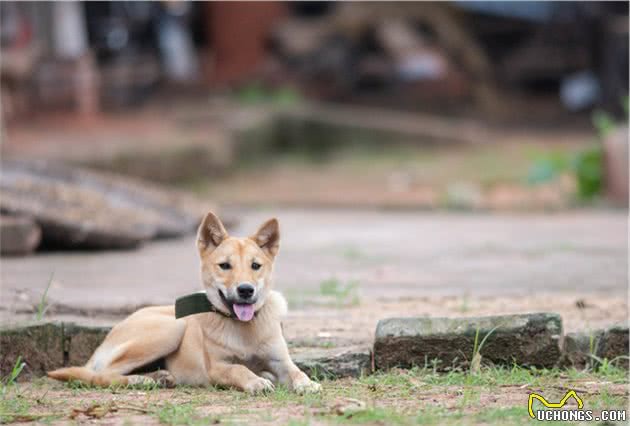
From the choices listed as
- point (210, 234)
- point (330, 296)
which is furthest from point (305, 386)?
point (330, 296)

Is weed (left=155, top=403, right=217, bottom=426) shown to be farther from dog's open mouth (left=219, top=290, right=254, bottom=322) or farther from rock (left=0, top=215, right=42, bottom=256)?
rock (left=0, top=215, right=42, bottom=256)

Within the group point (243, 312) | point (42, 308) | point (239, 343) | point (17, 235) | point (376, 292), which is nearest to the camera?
point (243, 312)

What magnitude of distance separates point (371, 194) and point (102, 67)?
19.5 feet

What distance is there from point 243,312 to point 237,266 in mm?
217

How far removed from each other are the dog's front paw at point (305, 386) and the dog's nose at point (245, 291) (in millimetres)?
456

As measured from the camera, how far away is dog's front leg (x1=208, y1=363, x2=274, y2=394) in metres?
5.90

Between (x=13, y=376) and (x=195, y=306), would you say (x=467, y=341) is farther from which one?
(x=13, y=376)

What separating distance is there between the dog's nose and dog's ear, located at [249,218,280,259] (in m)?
0.32

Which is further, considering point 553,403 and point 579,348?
point 579,348

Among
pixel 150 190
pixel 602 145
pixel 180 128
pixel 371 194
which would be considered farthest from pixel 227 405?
pixel 180 128

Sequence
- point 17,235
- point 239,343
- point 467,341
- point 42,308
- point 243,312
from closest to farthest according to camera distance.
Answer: point 243,312, point 239,343, point 467,341, point 42,308, point 17,235

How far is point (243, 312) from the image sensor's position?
604 centimetres

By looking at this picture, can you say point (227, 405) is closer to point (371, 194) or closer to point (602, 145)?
point (602, 145)

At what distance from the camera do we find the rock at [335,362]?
253 inches
